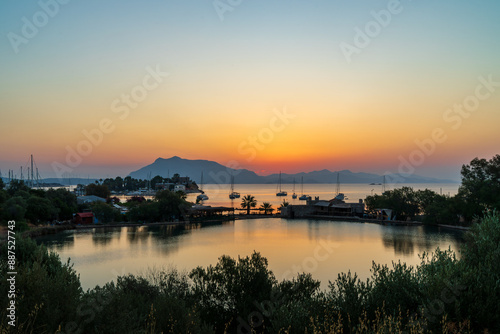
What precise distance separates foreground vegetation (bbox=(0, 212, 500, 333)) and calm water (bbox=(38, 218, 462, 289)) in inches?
488

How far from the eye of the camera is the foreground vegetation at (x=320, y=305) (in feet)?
29.6

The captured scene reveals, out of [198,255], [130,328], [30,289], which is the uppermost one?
[30,289]

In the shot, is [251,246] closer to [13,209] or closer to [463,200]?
[13,209]

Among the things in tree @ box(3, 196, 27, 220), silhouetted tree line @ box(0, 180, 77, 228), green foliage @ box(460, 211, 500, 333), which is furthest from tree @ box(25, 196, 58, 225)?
green foliage @ box(460, 211, 500, 333)

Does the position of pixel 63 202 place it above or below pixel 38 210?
above

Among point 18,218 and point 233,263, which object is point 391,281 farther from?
point 18,218

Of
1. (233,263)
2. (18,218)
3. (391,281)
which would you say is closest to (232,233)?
(18,218)

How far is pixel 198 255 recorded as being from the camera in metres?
38.9

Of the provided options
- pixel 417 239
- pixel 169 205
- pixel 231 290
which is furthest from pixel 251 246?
pixel 231 290

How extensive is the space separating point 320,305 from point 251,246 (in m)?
33.0

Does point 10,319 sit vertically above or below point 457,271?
below

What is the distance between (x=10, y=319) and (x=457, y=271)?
1270 cm

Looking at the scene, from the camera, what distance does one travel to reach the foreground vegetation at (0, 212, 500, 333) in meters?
9.02

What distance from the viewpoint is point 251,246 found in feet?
146
